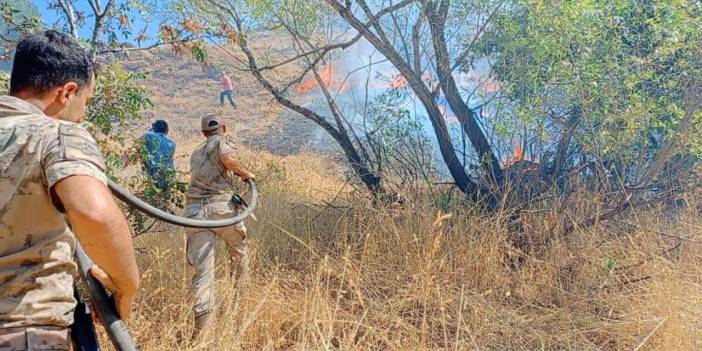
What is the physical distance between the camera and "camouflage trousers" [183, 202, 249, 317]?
330 cm

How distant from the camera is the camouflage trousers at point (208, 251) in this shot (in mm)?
3305

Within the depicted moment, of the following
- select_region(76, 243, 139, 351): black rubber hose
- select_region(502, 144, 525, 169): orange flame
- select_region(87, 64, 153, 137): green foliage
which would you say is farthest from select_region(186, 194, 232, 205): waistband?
select_region(502, 144, 525, 169): orange flame

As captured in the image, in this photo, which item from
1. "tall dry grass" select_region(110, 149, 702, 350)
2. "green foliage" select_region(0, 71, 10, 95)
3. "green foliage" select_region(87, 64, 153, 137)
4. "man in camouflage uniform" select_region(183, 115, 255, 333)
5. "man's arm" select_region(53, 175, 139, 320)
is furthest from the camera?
"man in camouflage uniform" select_region(183, 115, 255, 333)

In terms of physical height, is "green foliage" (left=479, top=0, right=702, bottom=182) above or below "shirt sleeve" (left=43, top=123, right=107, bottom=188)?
above

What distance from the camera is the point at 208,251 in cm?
343

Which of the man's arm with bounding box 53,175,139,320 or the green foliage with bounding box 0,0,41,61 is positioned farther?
the green foliage with bounding box 0,0,41,61

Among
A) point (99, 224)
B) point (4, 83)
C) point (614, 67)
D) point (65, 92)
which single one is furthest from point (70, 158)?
point (614, 67)

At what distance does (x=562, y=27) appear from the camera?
3691 millimetres

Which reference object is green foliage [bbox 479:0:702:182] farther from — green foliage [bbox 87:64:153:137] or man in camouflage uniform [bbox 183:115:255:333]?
green foliage [bbox 87:64:153:137]

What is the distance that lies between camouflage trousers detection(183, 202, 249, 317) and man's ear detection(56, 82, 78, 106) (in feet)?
7.13

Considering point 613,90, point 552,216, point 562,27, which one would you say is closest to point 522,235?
point 552,216

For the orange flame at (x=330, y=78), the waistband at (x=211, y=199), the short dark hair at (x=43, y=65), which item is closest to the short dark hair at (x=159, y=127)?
the orange flame at (x=330, y=78)

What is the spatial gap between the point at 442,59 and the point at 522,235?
1938 millimetres

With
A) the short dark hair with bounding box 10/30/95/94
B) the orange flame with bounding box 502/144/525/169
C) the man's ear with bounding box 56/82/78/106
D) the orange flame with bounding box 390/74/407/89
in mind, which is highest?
the orange flame with bounding box 390/74/407/89
